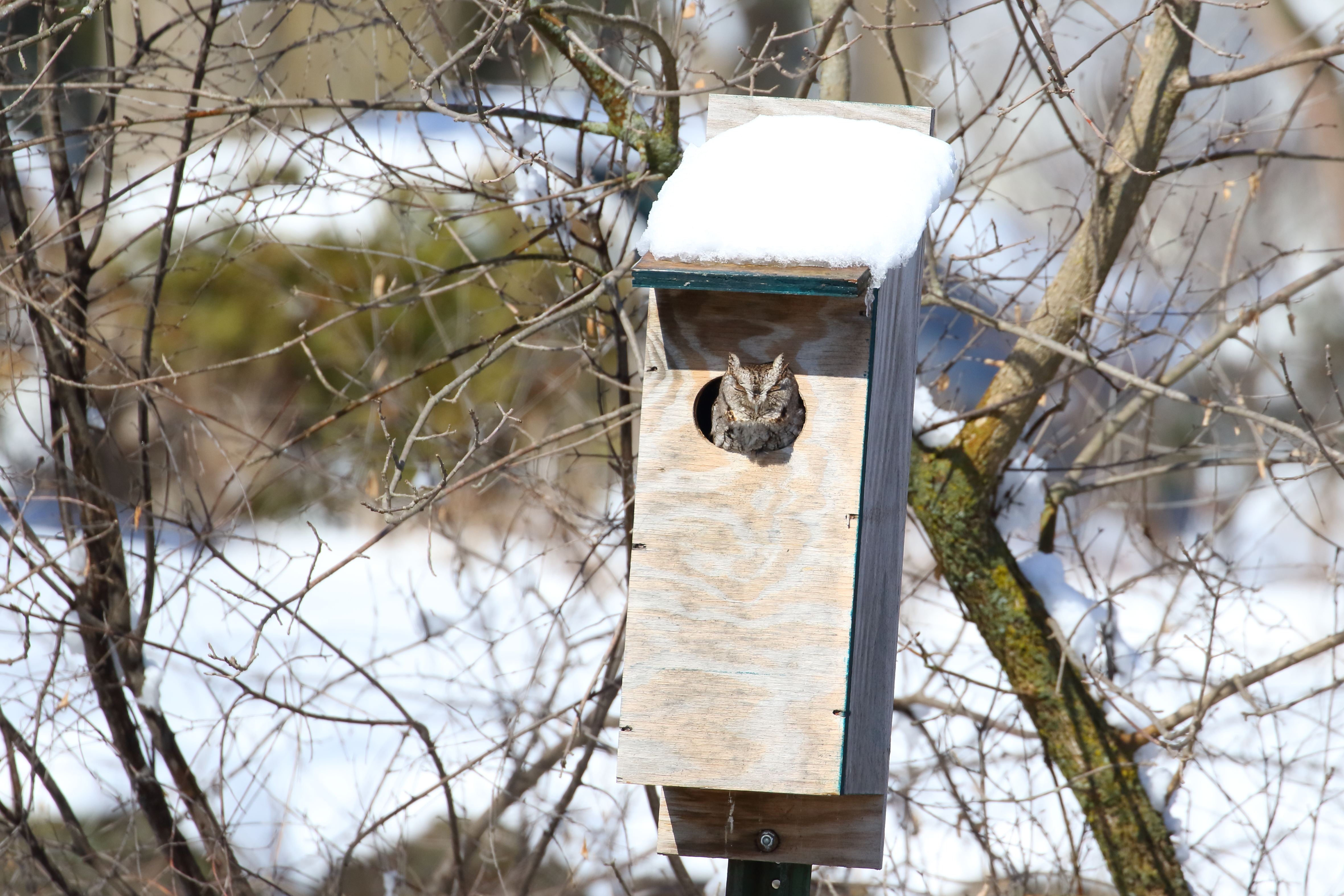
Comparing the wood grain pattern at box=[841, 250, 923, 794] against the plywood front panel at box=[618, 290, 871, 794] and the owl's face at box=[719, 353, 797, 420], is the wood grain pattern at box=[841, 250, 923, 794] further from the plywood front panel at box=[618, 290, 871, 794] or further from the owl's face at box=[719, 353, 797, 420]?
the owl's face at box=[719, 353, 797, 420]

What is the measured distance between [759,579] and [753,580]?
0.04ft

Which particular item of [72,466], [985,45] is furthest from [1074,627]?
[72,466]

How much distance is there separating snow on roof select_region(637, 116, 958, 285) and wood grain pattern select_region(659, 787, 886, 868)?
1.03 meters

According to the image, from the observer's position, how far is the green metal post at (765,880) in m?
2.33

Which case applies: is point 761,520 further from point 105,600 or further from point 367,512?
point 367,512

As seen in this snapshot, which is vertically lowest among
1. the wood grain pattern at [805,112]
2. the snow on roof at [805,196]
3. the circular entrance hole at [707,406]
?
the circular entrance hole at [707,406]

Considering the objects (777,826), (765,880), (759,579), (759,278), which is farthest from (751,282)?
(765,880)

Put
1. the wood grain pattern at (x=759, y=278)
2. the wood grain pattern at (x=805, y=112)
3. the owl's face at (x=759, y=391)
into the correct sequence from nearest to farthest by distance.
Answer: the wood grain pattern at (x=759, y=278) < the owl's face at (x=759, y=391) < the wood grain pattern at (x=805, y=112)

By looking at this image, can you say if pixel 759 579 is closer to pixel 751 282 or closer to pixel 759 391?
pixel 759 391

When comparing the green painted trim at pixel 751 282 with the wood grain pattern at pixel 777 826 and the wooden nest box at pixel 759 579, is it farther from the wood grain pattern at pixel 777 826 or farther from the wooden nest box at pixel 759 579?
the wood grain pattern at pixel 777 826

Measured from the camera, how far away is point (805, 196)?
2.25 meters

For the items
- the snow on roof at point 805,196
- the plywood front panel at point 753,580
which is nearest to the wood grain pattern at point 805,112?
the snow on roof at point 805,196

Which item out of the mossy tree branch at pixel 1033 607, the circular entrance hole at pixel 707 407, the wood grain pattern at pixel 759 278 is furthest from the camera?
the mossy tree branch at pixel 1033 607

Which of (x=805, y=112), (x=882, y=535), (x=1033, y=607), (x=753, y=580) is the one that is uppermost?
(x=805, y=112)
